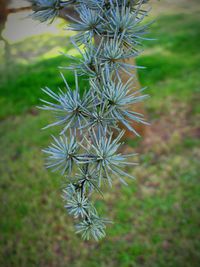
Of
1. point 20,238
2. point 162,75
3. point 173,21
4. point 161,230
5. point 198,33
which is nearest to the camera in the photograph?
point 161,230

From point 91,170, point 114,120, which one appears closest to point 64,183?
point 91,170

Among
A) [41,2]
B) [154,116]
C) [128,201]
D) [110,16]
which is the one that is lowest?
[110,16]

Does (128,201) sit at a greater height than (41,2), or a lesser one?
greater

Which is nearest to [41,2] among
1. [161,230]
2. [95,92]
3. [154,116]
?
[95,92]

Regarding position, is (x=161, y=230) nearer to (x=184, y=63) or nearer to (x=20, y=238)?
(x=20, y=238)

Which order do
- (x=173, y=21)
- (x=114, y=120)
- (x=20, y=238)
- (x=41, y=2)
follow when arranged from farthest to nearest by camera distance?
(x=173, y=21)
(x=20, y=238)
(x=41, y=2)
(x=114, y=120)

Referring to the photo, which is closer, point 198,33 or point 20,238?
point 20,238

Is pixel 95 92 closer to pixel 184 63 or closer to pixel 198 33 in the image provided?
pixel 184 63
